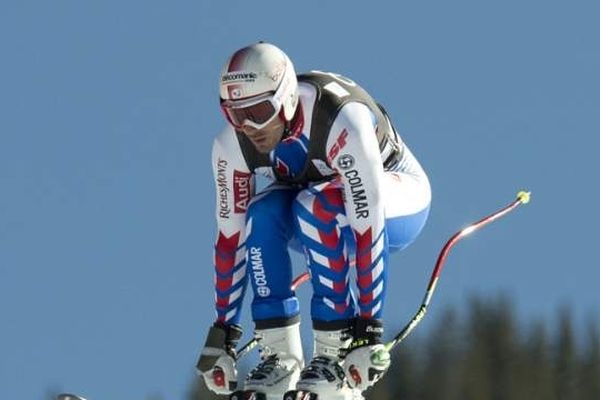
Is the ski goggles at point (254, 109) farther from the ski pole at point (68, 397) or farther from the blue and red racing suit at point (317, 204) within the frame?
the ski pole at point (68, 397)

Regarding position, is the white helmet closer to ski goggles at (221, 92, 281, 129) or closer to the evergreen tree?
ski goggles at (221, 92, 281, 129)

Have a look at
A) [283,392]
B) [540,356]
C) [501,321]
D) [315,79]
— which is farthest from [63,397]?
[501,321]

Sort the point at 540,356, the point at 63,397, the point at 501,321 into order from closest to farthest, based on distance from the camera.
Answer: the point at 63,397, the point at 540,356, the point at 501,321

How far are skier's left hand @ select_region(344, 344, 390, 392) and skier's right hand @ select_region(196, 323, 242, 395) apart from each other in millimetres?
867

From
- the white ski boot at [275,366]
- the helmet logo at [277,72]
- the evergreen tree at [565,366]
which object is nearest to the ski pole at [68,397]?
the white ski boot at [275,366]

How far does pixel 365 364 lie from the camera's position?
15.6m

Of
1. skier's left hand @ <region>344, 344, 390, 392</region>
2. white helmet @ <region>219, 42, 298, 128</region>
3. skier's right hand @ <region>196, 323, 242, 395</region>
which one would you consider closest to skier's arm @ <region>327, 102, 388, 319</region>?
skier's left hand @ <region>344, 344, 390, 392</region>

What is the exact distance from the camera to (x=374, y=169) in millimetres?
15609

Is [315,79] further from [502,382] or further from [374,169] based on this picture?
[502,382]

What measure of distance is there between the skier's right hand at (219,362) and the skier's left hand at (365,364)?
87 cm

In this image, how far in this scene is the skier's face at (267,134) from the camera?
1548 cm

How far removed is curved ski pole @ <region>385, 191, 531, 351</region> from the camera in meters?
16.2

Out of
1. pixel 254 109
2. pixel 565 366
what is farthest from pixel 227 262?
pixel 565 366

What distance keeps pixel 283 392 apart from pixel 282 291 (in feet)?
1.86
